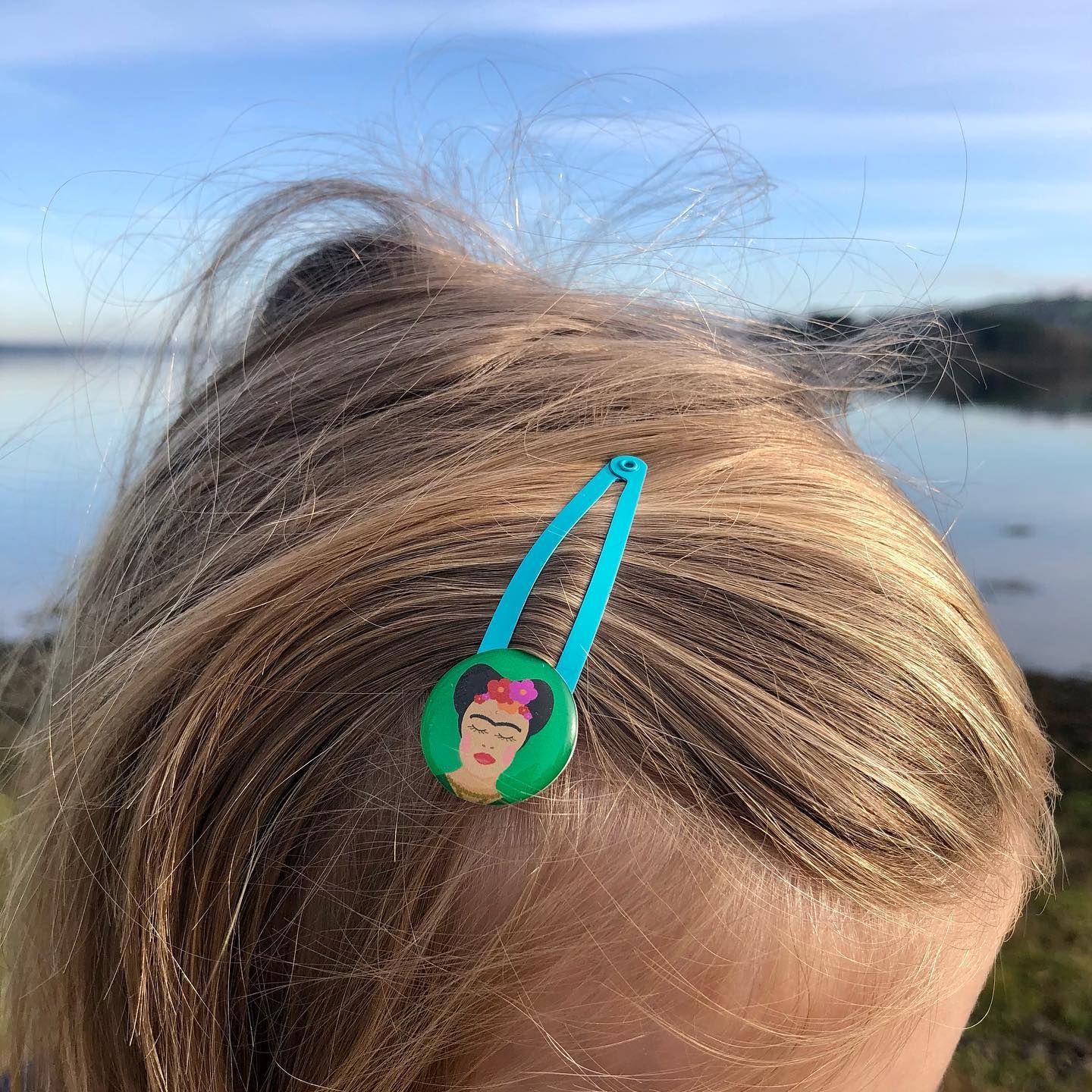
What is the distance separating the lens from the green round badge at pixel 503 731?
0.65 meters

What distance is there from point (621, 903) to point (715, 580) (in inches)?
10.7

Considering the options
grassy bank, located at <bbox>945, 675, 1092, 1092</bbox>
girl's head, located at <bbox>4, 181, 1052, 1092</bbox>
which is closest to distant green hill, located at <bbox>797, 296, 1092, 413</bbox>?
girl's head, located at <bbox>4, 181, 1052, 1092</bbox>

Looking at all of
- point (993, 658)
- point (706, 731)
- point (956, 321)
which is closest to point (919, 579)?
point (993, 658)

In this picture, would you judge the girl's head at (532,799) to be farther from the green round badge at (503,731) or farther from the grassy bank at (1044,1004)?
the grassy bank at (1044,1004)

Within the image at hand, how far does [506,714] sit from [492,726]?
13 millimetres

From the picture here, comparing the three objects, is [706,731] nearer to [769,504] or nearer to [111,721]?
[769,504]

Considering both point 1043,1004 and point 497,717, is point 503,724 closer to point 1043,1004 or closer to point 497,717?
point 497,717

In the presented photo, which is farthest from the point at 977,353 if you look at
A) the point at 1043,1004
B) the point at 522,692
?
the point at 1043,1004

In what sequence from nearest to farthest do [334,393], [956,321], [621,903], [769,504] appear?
[621,903], [769,504], [334,393], [956,321]

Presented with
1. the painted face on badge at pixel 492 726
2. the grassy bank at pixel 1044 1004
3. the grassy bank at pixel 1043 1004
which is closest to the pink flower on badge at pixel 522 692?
the painted face on badge at pixel 492 726

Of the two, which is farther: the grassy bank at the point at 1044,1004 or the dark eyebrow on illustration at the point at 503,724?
the grassy bank at the point at 1044,1004

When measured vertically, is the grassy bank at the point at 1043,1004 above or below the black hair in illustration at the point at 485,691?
below

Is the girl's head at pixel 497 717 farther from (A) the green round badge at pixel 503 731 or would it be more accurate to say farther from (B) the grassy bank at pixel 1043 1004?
(B) the grassy bank at pixel 1043 1004

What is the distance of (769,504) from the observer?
0.79 meters
